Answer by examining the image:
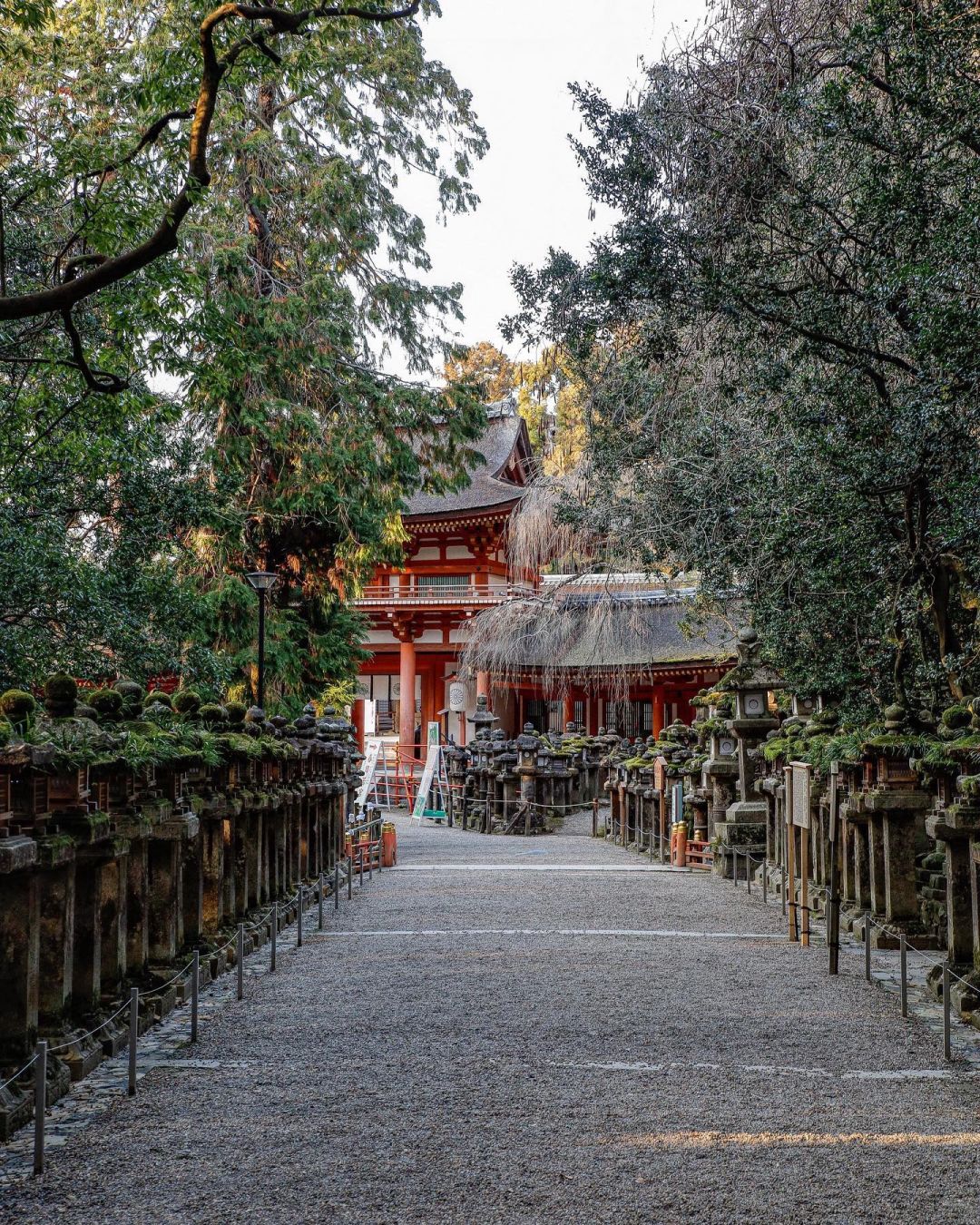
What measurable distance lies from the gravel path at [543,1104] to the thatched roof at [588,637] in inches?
620

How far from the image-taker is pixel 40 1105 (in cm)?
430

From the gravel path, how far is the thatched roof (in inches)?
620

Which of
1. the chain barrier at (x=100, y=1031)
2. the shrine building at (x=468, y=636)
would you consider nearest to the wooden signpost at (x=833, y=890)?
the chain barrier at (x=100, y=1031)

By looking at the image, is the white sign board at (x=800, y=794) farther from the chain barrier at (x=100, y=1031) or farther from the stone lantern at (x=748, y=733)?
the stone lantern at (x=748, y=733)

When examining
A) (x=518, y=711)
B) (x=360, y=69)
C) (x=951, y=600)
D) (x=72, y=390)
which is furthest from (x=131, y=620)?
(x=518, y=711)

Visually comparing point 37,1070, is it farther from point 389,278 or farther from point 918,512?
point 389,278

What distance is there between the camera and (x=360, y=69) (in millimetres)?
15898

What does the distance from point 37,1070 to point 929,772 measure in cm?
602

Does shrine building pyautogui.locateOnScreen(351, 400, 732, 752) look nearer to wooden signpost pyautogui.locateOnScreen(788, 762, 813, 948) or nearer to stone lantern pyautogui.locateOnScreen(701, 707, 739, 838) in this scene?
stone lantern pyautogui.locateOnScreen(701, 707, 739, 838)

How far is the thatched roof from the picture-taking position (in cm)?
2488

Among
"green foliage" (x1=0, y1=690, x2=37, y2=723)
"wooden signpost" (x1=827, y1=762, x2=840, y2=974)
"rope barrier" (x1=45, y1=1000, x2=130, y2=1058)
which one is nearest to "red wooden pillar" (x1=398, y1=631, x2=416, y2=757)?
"wooden signpost" (x1=827, y1=762, x2=840, y2=974)

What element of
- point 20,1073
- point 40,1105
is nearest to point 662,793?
point 20,1073

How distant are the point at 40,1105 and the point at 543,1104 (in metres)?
2.02

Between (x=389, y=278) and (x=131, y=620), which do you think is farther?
(x=389, y=278)
